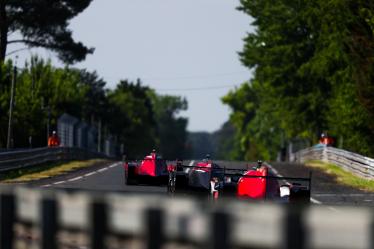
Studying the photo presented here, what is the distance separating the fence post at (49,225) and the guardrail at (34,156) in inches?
1115

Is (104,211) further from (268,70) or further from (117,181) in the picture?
(268,70)

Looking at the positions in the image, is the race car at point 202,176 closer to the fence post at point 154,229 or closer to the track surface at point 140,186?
the track surface at point 140,186

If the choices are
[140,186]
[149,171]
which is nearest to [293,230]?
[149,171]

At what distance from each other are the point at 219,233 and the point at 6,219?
2.94 metres

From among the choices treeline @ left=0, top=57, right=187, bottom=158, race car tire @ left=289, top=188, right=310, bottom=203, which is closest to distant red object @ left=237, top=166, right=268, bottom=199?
race car tire @ left=289, top=188, right=310, bottom=203

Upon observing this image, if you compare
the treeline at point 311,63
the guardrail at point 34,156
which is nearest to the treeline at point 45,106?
the guardrail at point 34,156

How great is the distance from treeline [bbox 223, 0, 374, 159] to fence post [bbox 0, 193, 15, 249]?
4378cm

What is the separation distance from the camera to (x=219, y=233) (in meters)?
6.37

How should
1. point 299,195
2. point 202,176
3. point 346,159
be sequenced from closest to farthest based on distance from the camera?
1. point 299,195
2. point 202,176
3. point 346,159

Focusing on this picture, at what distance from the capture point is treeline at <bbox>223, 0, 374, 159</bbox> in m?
59.0

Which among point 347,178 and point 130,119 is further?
point 130,119

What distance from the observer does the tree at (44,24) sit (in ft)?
205

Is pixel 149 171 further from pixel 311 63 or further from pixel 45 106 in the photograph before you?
pixel 45 106

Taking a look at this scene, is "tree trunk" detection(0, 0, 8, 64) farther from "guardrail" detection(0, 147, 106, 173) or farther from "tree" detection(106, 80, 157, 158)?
"tree" detection(106, 80, 157, 158)
